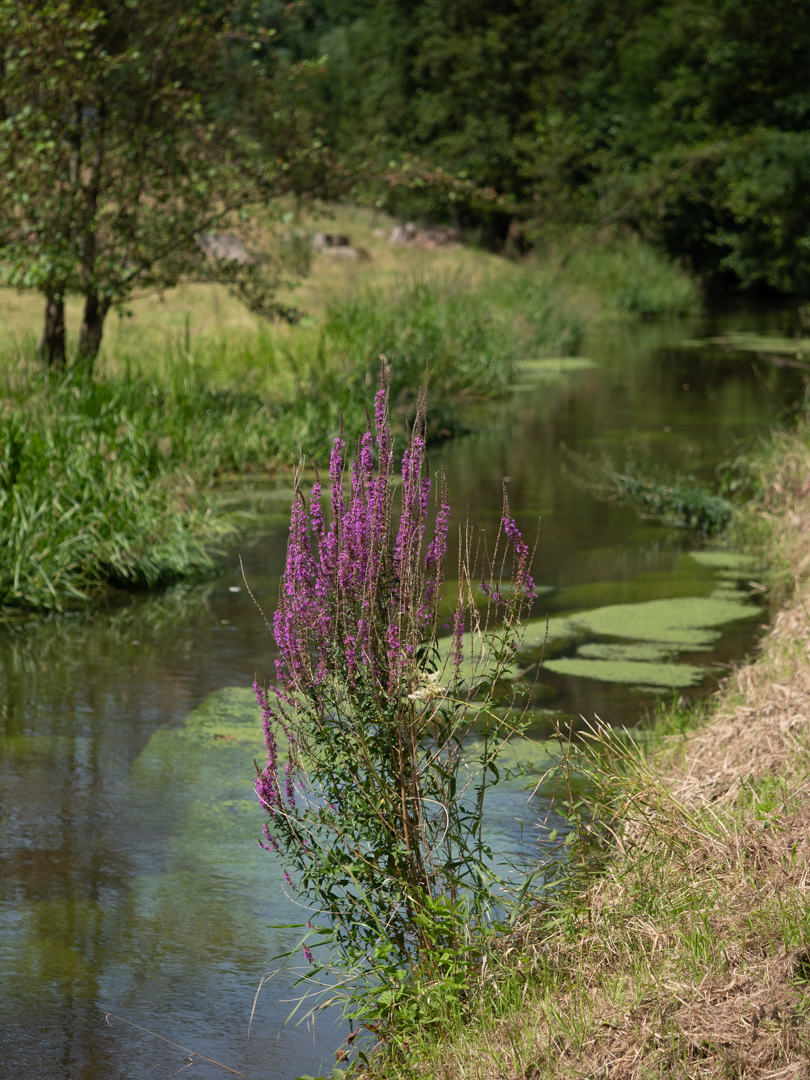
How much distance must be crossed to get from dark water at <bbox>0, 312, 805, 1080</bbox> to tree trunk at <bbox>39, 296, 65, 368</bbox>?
2.18 m

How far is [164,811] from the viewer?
441 cm

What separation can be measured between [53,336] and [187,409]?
1480mm

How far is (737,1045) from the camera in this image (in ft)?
8.14

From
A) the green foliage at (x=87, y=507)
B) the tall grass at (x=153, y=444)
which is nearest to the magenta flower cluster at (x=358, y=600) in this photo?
the tall grass at (x=153, y=444)

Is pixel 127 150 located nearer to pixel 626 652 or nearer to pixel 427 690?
pixel 626 652

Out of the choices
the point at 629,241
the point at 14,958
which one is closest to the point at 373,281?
the point at 629,241

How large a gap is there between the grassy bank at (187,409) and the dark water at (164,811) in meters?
0.39

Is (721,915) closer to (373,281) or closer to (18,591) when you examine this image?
(18,591)

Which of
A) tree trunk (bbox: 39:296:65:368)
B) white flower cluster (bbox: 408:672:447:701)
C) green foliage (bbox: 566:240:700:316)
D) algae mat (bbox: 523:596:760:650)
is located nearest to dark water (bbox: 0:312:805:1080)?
algae mat (bbox: 523:596:760:650)

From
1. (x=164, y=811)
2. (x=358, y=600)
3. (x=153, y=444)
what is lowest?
(x=164, y=811)

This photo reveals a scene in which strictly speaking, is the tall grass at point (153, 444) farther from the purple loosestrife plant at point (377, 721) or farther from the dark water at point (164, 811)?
the purple loosestrife plant at point (377, 721)

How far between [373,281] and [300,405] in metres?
13.1

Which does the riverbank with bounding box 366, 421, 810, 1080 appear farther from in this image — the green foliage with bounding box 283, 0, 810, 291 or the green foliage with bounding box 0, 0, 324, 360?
the green foliage with bounding box 283, 0, 810, 291

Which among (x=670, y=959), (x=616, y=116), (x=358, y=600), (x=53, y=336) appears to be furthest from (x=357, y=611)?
(x=616, y=116)
